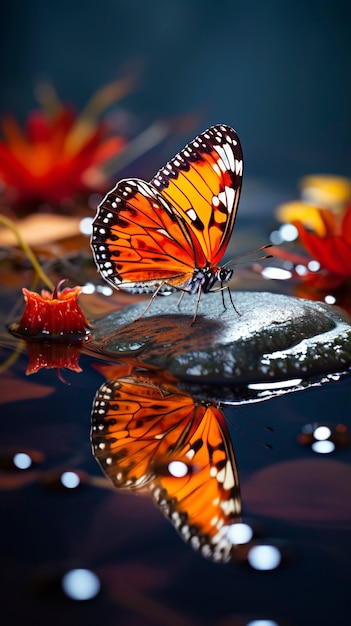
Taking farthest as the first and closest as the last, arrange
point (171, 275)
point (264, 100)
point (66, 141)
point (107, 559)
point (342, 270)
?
point (264, 100) < point (66, 141) < point (342, 270) < point (171, 275) < point (107, 559)

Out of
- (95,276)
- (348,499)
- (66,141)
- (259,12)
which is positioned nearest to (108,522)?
(348,499)

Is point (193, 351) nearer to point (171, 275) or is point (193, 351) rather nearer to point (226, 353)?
point (226, 353)

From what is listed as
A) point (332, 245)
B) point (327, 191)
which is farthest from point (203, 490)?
point (327, 191)

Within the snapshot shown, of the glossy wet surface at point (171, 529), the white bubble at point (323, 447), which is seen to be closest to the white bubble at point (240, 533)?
the glossy wet surface at point (171, 529)

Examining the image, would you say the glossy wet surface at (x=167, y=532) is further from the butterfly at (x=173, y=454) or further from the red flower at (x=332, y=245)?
the red flower at (x=332, y=245)

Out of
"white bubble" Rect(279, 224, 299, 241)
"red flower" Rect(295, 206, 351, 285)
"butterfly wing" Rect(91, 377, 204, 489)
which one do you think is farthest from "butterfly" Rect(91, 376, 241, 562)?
"white bubble" Rect(279, 224, 299, 241)

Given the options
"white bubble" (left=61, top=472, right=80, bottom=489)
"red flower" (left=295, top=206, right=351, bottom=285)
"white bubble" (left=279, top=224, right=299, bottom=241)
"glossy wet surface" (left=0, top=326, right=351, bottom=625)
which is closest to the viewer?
"glossy wet surface" (left=0, top=326, right=351, bottom=625)

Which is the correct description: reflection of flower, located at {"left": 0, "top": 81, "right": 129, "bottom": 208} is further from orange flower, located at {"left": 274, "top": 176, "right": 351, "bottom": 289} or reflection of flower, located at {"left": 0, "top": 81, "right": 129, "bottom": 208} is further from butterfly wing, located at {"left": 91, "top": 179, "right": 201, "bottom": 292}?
butterfly wing, located at {"left": 91, "top": 179, "right": 201, "bottom": 292}
